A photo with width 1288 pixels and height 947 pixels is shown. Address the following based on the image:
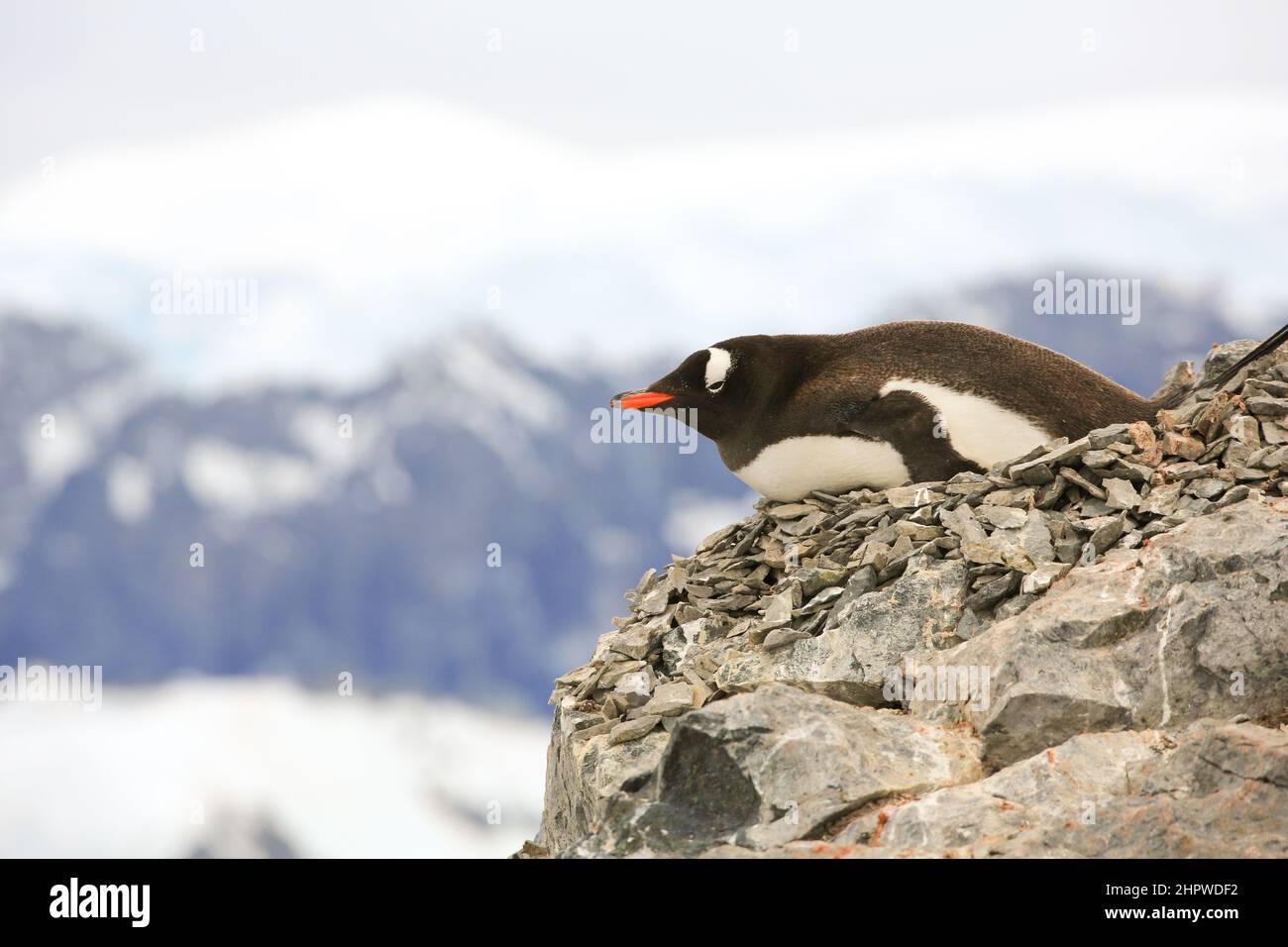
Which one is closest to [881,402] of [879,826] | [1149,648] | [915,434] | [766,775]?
[915,434]

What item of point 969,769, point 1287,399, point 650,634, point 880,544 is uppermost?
point 1287,399

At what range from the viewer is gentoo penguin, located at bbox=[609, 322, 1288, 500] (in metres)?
5.91

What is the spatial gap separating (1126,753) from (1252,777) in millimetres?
520

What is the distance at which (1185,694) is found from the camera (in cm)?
411

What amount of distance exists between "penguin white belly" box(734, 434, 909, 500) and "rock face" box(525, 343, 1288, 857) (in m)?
0.11

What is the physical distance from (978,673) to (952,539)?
2.76 feet

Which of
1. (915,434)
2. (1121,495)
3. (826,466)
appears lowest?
(1121,495)

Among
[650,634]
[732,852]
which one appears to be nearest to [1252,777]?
[732,852]

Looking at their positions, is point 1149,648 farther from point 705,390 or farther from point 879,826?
point 705,390

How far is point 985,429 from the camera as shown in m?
5.92

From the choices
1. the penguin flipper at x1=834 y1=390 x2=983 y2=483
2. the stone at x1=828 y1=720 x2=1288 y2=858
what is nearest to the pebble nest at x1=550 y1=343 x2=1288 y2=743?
the penguin flipper at x1=834 y1=390 x2=983 y2=483
